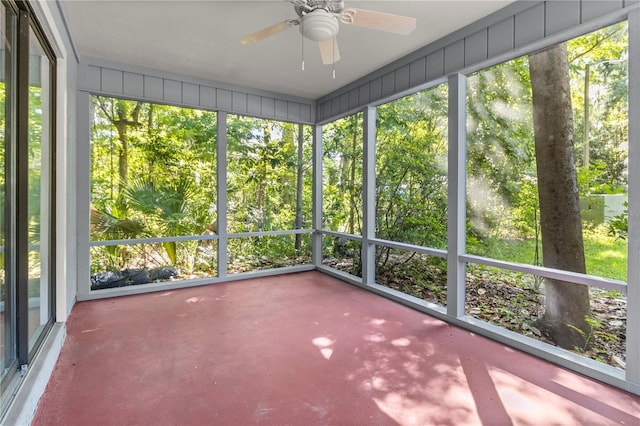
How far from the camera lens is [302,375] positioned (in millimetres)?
2256

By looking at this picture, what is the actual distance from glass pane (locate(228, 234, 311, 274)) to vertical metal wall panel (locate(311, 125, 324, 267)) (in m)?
0.15

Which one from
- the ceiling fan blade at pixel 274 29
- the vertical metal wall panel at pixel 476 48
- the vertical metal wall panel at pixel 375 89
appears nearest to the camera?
the ceiling fan blade at pixel 274 29

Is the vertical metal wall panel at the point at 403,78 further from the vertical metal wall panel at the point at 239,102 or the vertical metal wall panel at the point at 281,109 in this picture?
the vertical metal wall panel at the point at 239,102

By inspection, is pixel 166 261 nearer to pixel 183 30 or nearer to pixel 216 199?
pixel 216 199

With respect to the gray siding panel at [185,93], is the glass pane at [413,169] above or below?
below

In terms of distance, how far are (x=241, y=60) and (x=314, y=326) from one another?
3.11 metres

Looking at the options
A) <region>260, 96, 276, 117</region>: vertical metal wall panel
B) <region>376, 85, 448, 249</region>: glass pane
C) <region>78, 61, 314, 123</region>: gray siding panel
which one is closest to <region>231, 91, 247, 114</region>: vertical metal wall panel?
<region>78, 61, 314, 123</region>: gray siding panel

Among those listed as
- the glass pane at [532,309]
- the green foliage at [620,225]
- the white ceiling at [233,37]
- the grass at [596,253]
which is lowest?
the glass pane at [532,309]

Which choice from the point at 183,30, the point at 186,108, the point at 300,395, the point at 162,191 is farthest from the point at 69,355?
the point at 186,108

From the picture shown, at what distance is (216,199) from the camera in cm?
480

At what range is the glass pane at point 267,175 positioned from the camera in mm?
5023

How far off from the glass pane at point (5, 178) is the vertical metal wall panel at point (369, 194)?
11.6ft

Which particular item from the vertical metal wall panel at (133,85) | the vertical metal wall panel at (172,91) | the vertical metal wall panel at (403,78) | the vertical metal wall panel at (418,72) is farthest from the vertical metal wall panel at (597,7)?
the vertical metal wall panel at (133,85)

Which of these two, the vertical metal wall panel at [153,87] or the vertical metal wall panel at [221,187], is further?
the vertical metal wall panel at [221,187]
